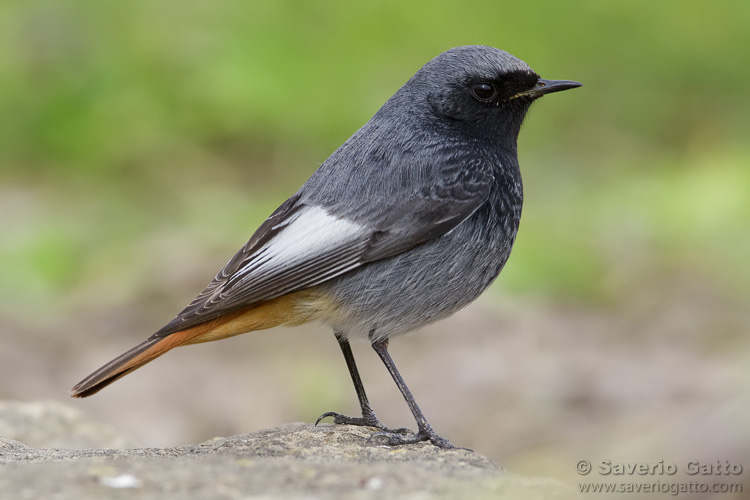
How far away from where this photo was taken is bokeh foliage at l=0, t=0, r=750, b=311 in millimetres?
9008

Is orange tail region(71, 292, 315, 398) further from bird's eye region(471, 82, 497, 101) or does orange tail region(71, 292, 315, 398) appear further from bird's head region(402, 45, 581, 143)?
bird's eye region(471, 82, 497, 101)

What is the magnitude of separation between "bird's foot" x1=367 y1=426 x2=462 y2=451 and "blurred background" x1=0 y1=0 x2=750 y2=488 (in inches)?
45.0

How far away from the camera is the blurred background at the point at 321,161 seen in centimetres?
708

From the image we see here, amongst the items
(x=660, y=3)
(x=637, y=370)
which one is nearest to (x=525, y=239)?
(x=637, y=370)

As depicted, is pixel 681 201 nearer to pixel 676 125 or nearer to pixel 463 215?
pixel 676 125

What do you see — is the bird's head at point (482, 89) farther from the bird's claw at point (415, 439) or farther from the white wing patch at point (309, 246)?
the bird's claw at point (415, 439)

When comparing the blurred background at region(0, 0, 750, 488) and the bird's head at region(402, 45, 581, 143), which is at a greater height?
the blurred background at region(0, 0, 750, 488)

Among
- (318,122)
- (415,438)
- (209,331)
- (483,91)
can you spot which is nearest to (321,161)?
(318,122)

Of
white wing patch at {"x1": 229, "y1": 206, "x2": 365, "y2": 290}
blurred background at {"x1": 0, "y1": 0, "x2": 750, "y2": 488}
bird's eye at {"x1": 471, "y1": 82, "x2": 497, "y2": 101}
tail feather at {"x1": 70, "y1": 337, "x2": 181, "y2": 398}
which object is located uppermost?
blurred background at {"x1": 0, "y1": 0, "x2": 750, "y2": 488}

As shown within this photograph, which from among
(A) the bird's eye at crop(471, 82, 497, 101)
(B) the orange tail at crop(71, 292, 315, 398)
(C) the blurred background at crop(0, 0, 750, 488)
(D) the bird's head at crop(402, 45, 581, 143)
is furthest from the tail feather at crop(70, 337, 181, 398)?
(C) the blurred background at crop(0, 0, 750, 488)

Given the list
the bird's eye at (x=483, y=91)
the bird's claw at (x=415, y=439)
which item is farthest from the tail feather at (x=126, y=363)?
the bird's eye at (x=483, y=91)

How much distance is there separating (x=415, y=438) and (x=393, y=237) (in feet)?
2.98

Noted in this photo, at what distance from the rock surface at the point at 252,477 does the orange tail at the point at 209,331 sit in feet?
1.44

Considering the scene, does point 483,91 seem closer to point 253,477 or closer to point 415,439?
point 415,439
